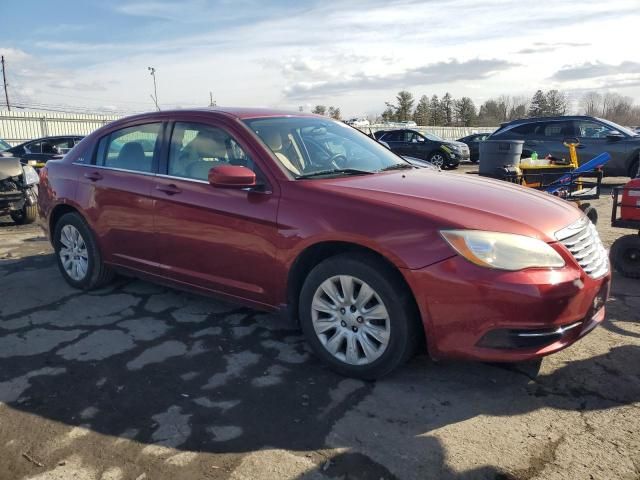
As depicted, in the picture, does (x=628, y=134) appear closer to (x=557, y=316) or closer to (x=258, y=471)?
(x=557, y=316)

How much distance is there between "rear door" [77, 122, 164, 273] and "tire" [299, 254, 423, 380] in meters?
1.63

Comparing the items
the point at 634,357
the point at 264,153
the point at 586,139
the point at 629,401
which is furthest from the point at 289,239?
the point at 586,139

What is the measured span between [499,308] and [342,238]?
3.14 ft

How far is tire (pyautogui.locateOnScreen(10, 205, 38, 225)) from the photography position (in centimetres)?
886

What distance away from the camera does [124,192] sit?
445 cm

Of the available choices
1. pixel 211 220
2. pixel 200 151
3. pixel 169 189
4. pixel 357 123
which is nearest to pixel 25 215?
pixel 169 189

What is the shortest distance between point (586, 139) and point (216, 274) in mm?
11892

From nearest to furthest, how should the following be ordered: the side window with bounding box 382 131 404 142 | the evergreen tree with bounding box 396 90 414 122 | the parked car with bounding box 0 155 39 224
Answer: the parked car with bounding box 0 155 39 224, the side window with bounding box 382 131 404 142, the evergreen tree with bounding box 396 90 414 122

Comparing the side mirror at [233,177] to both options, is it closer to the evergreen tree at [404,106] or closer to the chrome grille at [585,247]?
the chrome grille at [585,247]

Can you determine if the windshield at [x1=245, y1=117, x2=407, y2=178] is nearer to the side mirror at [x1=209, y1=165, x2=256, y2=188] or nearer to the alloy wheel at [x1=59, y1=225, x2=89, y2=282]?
the side mirror at [x1=209, y1=165, x2=256, y2=188]

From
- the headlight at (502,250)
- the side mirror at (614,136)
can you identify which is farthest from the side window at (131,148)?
the side mirror at (614,136)

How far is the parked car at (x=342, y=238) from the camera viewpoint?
9.34 ft

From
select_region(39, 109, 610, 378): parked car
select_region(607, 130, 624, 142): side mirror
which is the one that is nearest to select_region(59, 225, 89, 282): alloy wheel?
select_region(39, 109, 610, 378): parked car

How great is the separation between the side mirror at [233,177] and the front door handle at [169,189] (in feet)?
1.97
